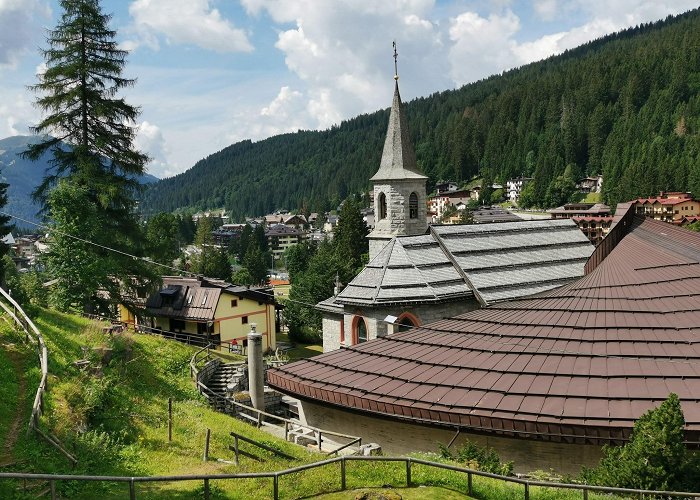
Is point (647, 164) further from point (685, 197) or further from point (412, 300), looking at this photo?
point (412, 300)

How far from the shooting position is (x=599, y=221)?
107062 mm

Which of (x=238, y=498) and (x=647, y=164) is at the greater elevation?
(x=647, y=164)

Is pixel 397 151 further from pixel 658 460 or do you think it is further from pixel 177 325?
pixel 658 460

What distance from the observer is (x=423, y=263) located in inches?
1212

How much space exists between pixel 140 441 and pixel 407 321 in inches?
659

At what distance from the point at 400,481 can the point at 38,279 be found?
122ft

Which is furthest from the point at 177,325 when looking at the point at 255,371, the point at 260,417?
the point at 260,417

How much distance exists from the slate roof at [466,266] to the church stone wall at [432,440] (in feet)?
26.8

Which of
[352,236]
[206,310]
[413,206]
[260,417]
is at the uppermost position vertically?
[413,206]

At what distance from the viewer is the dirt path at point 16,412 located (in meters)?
A: 11.7

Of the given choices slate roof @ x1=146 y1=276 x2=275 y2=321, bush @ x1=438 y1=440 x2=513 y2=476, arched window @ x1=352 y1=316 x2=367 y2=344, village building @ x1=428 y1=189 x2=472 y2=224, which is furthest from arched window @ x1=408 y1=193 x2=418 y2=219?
village building @ x1=428 y1=189 x2=472 y2=224

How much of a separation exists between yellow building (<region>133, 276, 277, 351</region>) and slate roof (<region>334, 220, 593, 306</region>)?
48.0ft

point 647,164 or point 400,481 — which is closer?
point 400,481

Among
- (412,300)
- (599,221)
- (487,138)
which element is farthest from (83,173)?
(487,138)
